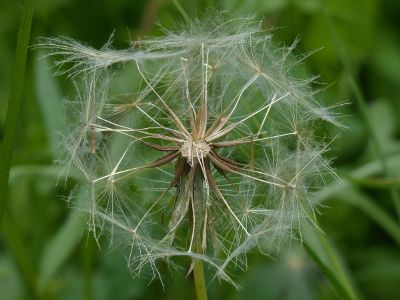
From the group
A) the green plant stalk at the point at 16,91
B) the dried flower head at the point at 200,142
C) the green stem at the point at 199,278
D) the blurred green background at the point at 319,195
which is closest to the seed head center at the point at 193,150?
the dried flower head at the point at 200,142

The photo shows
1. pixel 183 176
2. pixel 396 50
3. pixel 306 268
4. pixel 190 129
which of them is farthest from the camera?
pixel 396 50

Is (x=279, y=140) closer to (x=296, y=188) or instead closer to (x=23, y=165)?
(x=296, y=188)

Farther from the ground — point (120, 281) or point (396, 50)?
point (396, 50)

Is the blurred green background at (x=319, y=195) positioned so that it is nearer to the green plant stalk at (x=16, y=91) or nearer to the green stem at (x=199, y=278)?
the green stem at (x=199, y=278)

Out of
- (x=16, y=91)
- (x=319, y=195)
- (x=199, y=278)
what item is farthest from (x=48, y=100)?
(x=199, y=278)

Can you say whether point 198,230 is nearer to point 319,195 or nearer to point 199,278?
point 199,278

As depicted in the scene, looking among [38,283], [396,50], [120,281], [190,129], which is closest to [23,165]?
[38,283]
